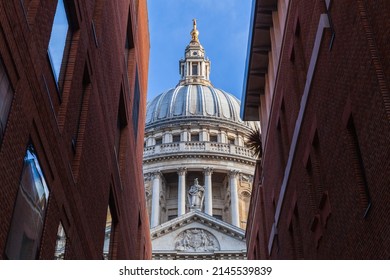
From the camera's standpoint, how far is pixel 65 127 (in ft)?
48.2

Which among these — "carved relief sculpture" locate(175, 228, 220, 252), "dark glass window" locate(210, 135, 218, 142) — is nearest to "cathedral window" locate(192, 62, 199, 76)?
"dark glass window" locate(210, 135, 218, 142)

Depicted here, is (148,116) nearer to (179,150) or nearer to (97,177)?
(179,150)

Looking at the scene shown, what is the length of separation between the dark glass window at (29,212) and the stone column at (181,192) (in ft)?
237

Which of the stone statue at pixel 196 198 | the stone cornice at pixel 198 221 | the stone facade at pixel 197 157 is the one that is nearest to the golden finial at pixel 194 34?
the stone facade at pixel 197 157

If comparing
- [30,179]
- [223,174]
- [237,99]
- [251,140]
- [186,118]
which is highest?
[237,99]

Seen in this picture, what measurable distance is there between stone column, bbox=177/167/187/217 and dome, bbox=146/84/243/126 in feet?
39.8

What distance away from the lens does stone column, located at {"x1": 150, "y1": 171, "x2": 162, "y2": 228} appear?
8412 centimetres

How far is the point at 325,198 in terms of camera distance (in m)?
16.3

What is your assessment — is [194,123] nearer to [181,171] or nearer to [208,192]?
[181,171]

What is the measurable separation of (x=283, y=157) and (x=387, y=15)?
11949 millimetres

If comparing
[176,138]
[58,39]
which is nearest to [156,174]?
[176,138]

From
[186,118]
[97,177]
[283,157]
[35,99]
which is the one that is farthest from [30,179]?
[186,118]

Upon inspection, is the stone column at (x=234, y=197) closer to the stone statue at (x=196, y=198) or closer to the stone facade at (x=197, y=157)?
the stone facade at (x=197, y=157)

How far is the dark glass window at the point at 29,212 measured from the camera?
444 inches
